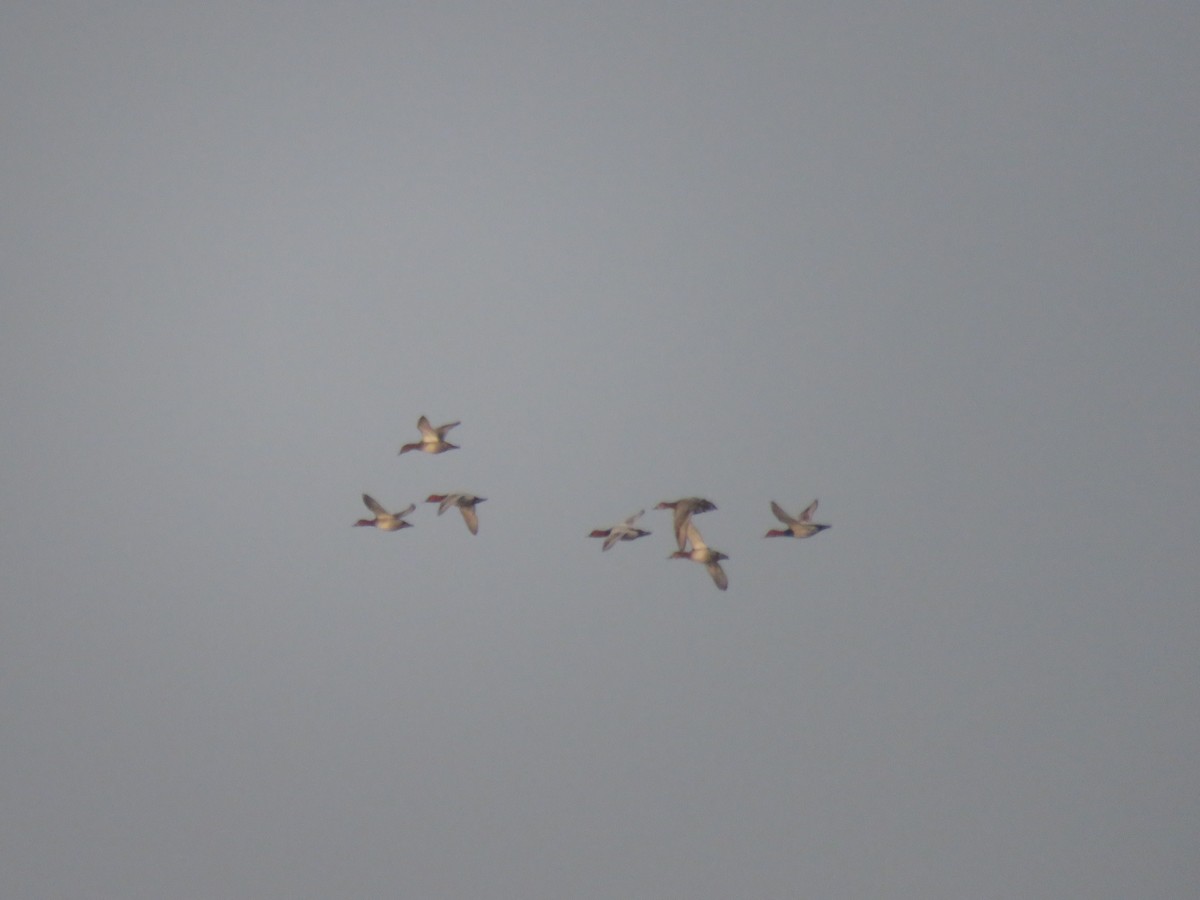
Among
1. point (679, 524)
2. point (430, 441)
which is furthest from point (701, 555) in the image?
point (430, 441)

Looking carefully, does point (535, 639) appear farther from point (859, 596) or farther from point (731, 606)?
point (859, 596)

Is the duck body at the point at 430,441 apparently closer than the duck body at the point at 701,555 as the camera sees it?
No

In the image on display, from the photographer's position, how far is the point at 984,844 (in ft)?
76.5

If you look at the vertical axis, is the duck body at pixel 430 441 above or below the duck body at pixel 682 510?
above

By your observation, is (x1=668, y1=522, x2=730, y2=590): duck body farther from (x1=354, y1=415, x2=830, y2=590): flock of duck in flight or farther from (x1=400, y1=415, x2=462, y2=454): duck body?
(x1=400, y1=415, x2=462, y2=454): duck body

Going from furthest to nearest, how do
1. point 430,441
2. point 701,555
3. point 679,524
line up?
point 430,441
point 701,555
point 679,524

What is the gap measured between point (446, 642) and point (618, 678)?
13.2ft

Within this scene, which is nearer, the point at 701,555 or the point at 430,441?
the point at 701,555

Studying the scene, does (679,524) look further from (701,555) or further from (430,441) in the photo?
(430,441)

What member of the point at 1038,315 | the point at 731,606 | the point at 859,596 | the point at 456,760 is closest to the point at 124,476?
the point at 456,760

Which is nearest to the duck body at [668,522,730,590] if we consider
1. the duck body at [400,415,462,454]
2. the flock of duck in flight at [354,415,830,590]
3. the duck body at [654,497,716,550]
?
the flock of duck in flight at [354,415,830,590]

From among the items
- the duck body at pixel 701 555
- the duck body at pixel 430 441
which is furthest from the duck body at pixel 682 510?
the duck body at pixel 430 441

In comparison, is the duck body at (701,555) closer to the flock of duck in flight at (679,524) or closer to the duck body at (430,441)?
the flock of duck in flight at (679,524)

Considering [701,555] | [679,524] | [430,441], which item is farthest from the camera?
[430,441]
